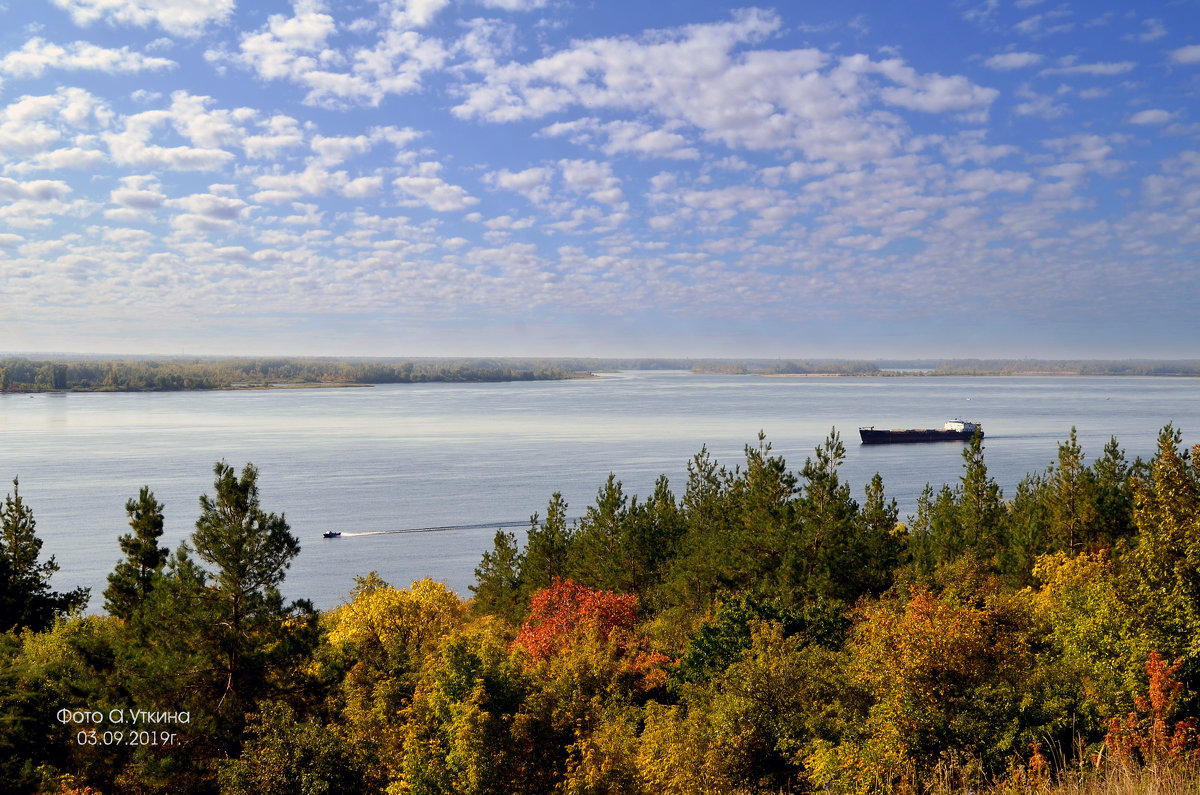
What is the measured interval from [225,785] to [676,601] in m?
25.6

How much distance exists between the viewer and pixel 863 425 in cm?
19712

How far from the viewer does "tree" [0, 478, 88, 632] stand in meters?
39.9

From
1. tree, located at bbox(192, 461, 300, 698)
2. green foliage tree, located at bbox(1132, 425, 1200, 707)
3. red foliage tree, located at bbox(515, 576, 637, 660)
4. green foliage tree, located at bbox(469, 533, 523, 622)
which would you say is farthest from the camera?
green foliage tree, located at bbox(469, 533, 523, 622)

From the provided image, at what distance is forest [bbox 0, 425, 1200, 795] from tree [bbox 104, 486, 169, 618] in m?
0.18

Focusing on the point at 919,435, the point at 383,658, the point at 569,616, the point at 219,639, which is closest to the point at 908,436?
the point at 919,435

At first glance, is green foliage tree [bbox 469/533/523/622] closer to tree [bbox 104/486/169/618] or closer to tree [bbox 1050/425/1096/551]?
tree [bbox 104/486/169/618]

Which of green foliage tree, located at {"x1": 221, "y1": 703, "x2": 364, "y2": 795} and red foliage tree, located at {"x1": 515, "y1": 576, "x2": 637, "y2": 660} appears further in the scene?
red foliage tree, located at {"x1": 515, "y1": 576, "x2": 637, "y2": 660}

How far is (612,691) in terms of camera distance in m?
27.9

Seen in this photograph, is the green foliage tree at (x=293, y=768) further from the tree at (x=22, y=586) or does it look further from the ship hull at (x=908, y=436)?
the ship hull at (x=908, y=436)

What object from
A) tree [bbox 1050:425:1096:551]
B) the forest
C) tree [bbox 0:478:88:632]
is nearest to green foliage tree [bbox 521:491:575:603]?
the forest

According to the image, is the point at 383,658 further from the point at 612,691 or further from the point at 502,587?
the point at 502,587

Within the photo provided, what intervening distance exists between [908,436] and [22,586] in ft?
520

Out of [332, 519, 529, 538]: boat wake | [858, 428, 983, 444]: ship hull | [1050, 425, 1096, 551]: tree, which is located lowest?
[332, 519, 529, 538]: boat wake

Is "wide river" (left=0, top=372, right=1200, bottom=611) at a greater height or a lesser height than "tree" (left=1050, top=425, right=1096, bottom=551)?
lesser
